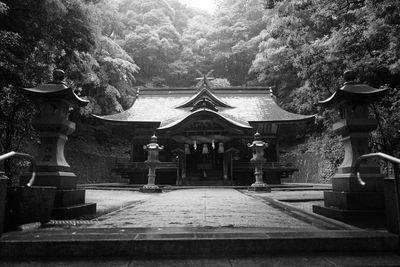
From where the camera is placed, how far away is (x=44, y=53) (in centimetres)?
950

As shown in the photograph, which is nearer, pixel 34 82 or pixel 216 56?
pixel 34 82

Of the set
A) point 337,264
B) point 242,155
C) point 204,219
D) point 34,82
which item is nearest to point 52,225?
point 204,219

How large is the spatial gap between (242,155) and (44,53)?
1395 centimetres

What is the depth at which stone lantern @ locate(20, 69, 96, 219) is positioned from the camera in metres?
4.66

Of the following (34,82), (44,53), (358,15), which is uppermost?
(358,15)

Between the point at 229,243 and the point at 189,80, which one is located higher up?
the point at 189,80

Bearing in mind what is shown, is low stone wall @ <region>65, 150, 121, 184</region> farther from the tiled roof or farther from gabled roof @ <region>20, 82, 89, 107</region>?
gabled roof @ <region>20, 82, 89, 107</region>

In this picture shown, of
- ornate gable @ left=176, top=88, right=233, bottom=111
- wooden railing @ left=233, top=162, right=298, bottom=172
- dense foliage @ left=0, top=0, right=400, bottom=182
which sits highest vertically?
ornate gable @ left=176, top=88, right=233, bottom=111

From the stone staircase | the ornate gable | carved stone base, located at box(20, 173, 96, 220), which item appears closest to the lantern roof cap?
carved stone base, located at box(20, 173, 96, 220)

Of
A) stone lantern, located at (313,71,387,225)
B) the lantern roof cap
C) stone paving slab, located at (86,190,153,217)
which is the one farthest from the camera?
stone paving slab, located at (86,190,153,217)

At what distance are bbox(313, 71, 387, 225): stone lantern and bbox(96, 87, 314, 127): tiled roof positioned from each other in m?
14.0

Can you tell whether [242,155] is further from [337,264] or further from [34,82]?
[337,264]

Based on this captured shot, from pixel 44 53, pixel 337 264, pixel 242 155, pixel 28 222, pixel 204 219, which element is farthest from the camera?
pixel 242 155

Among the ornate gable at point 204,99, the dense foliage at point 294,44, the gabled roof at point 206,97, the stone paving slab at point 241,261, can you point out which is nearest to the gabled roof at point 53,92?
the stone paving slab at point 241,261
